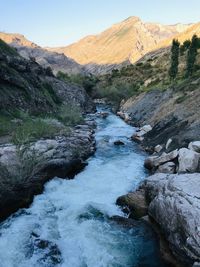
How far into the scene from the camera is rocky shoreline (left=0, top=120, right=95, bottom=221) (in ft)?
73.0

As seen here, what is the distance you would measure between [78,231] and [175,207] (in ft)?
20.2

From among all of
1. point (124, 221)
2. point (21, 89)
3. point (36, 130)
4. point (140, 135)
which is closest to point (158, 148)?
point (140, 135)

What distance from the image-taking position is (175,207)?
17.3 metres

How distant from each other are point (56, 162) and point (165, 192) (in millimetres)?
11629

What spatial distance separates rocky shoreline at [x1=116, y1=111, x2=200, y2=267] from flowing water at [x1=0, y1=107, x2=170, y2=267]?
2.84ft

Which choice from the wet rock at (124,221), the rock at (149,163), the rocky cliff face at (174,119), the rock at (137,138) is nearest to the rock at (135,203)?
the wet rock at (124,221)

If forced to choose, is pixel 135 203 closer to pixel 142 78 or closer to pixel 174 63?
pixel 174 63

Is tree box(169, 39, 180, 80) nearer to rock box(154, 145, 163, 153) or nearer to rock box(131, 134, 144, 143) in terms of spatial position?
rock box(131, 134, 144, 143)

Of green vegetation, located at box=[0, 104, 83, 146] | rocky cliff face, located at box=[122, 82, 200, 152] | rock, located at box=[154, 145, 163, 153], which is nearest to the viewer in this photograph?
green vegetation, located at box=[0, 104, 83, 146]

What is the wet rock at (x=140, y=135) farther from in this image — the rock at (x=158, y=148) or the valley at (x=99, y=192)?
the rock at (x=158, y=148)

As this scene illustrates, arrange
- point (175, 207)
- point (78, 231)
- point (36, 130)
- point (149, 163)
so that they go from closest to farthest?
1. point (175, 207)
2. point (78, 231)
3. point (149, 163)
4. point (36, 130)

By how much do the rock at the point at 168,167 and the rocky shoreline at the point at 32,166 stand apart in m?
7.63

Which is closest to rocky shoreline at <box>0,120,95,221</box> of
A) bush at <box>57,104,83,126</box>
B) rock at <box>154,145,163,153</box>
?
rock at <box>154,145,163,153</box>

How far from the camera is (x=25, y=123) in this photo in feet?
123
